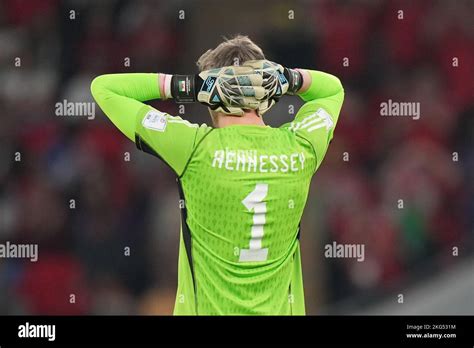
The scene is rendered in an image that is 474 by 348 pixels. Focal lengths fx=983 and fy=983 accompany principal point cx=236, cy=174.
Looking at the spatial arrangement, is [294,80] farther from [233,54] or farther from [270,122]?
[270,122]

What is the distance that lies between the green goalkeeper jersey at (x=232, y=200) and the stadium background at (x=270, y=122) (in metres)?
3.59

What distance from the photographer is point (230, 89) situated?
10.2 feet

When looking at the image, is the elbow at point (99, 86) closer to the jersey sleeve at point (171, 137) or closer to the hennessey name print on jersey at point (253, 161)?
the jersey sleeve at point (171, 137)

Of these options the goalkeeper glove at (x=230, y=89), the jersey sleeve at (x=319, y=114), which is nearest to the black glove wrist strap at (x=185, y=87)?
the goalkeeper glove at (x=230, y=89)

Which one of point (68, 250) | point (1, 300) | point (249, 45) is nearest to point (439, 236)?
point (68, 250)

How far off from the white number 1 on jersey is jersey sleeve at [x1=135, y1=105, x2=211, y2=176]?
0.24 m

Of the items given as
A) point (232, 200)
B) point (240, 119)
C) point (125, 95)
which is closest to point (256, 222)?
point (232, 200)

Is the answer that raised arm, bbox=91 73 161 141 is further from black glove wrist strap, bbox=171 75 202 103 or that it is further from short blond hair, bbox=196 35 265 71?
short blond hair, bbox=196 35 265 71

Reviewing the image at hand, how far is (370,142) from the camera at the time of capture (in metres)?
7.45

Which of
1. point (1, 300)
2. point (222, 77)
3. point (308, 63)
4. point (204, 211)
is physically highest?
point (308, 63)

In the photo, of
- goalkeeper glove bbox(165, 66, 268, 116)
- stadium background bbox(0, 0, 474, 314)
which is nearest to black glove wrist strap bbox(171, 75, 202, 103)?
goalkeeper glove bbox(165, 66, 268, 116)
